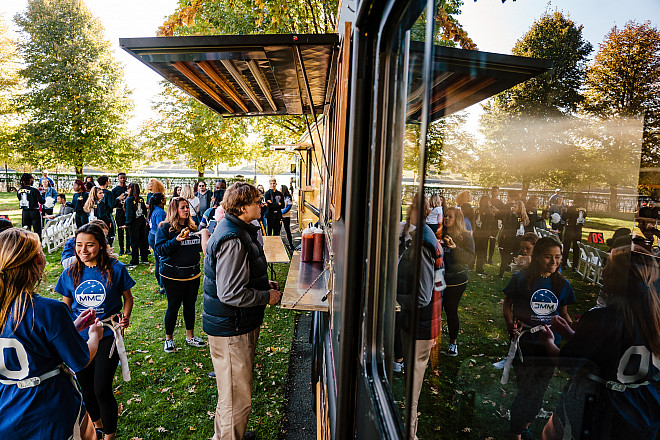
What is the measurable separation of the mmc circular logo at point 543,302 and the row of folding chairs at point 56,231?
11417mm

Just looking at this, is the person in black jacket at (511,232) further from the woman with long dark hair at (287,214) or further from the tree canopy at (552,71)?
the woman with long dark hair at (287,214)

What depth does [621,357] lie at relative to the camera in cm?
190

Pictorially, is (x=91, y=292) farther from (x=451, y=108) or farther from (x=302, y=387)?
(x=451, y=108)

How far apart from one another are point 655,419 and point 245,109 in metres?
4.97

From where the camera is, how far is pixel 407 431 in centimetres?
103

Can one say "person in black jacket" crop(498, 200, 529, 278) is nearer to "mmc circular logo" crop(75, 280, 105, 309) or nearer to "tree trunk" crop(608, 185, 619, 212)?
"tree trunk" crop(608, 185, 619, 212)

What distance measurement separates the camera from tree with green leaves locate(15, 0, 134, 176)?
79.5 feet

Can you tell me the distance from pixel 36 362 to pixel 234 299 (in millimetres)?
1291

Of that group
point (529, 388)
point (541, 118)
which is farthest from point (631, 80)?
point (529, 388)

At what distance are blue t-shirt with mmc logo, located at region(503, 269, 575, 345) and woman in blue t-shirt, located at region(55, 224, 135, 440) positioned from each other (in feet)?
10.5

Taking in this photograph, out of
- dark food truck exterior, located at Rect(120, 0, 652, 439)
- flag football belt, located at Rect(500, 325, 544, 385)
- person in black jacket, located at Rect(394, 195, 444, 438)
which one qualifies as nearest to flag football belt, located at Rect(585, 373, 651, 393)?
dark food truck exterior, located at Rect(120, 0, 652, 439)

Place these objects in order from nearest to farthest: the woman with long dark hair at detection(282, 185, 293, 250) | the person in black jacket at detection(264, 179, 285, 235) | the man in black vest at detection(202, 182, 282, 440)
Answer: the man in black vest at detection(202, 182, 282, 440), the person in black jacket at detection(264, 179, 285, 235), the woman with long dark hair at detection(282, 185, 293, 250)

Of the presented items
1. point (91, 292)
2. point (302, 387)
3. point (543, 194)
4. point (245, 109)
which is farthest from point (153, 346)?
point (543, 194)

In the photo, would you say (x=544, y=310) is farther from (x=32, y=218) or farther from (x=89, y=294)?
(x=32, y=218)
